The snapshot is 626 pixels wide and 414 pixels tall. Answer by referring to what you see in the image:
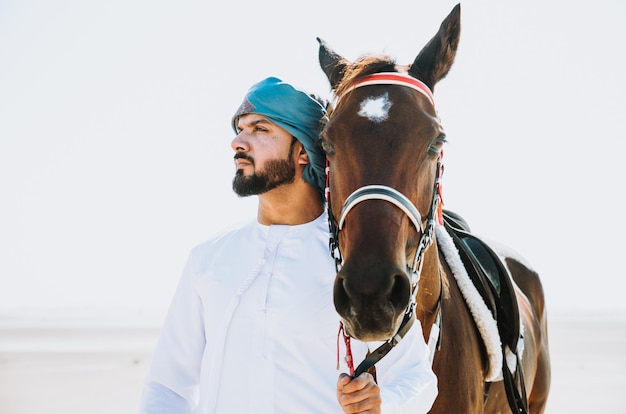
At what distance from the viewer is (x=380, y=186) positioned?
7.04 feet

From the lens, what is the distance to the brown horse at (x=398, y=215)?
1970 mm

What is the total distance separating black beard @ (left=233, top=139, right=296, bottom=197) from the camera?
8.89ft

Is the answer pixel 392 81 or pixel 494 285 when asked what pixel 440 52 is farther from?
pixel 494 285

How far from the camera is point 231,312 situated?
8.06ft

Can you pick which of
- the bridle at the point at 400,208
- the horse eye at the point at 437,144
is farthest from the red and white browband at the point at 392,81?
the horse eye at the point at 437,144

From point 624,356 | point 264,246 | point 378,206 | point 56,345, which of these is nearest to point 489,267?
point 264,246

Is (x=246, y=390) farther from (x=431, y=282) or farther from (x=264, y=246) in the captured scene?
(x=431, y=282)

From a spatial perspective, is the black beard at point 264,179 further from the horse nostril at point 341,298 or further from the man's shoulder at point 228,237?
the horse nostril at point 341,298

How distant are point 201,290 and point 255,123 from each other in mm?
758

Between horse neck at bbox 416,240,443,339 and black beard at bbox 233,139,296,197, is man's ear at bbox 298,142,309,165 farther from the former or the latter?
horse neck at bbox 416,240,443,339

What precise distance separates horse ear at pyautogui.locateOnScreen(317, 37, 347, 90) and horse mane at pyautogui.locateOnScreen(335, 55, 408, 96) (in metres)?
0.17

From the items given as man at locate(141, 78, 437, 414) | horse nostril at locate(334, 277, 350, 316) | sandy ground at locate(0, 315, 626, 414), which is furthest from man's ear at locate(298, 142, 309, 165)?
sandy ground at locate(0, 315, 626, 414)

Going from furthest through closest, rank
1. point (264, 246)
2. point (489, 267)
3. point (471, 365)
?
point (489, 267) < point (471, 365) < point (264, 246)

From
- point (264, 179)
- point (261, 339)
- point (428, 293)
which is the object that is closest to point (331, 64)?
point (264, 179)
